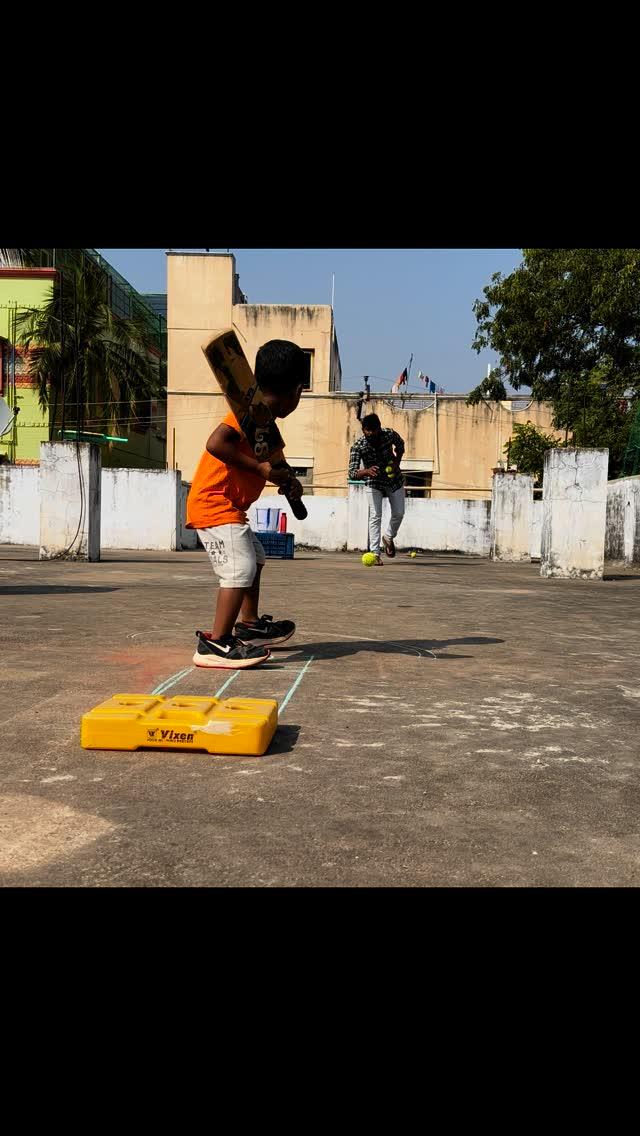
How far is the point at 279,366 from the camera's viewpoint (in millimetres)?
4539

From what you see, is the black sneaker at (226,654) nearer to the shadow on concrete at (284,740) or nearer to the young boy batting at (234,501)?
the young boy batting at (234,501)

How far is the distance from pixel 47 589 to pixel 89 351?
23333 millimetres

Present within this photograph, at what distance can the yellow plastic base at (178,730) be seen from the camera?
2.94 meters

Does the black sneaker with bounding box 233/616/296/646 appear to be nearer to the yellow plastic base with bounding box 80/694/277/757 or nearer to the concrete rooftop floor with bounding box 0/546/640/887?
the concrete rooftop floor with bounding box 0/546/640/887

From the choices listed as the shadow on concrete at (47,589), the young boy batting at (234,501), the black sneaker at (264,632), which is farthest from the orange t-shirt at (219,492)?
the shadow on concrete at (47,589)

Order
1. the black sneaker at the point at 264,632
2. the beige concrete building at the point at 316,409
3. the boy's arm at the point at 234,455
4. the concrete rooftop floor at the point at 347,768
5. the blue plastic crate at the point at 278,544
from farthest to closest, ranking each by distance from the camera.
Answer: the beige concrete building at the point at 316,409 → the blue plastic crate at the point at 278,544 → the black sneaker at the point at 264,632 → the boy's arm at the point at 234,455 → the concrete rooftop floor at the point at 347,768

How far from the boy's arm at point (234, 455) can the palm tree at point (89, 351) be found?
76.7 feet

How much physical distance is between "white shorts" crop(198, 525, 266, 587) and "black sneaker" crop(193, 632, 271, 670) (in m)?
0.30
